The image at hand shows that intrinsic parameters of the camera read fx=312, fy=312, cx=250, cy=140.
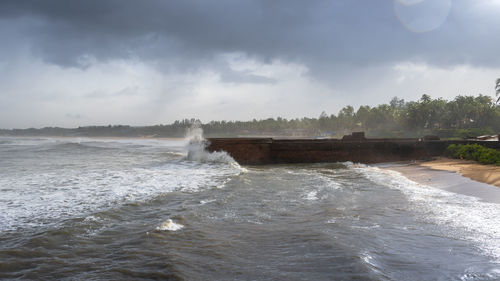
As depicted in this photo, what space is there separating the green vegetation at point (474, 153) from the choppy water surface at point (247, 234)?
7.66 metres

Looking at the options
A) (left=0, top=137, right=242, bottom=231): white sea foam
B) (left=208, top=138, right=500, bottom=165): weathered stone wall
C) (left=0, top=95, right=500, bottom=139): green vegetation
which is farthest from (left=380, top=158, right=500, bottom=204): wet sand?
(left=0, top=95, right=500, bottom=139): green vegetation

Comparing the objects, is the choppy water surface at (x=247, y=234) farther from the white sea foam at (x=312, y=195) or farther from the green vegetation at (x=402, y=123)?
the green vegetation at (x=402, y=123)

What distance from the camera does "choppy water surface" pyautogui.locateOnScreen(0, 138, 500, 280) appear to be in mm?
3754

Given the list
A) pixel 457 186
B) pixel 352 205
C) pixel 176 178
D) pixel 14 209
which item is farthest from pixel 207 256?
pixel 457 186

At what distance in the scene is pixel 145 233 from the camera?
204 inches

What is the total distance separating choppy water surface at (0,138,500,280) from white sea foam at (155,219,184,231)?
2 centimetres

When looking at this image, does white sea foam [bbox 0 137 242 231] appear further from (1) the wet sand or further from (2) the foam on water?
(1) the wet sand

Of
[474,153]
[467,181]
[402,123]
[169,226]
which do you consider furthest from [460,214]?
[402,123]

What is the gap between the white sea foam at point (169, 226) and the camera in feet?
17.8

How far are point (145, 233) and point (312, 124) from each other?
110652 mm

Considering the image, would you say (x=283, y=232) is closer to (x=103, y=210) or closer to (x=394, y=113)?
(x=103, y=210)

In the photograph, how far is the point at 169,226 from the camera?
5.55m

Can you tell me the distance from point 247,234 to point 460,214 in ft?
14.5

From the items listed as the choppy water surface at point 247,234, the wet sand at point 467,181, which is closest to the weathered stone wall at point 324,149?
the wet sand at point 467,181
